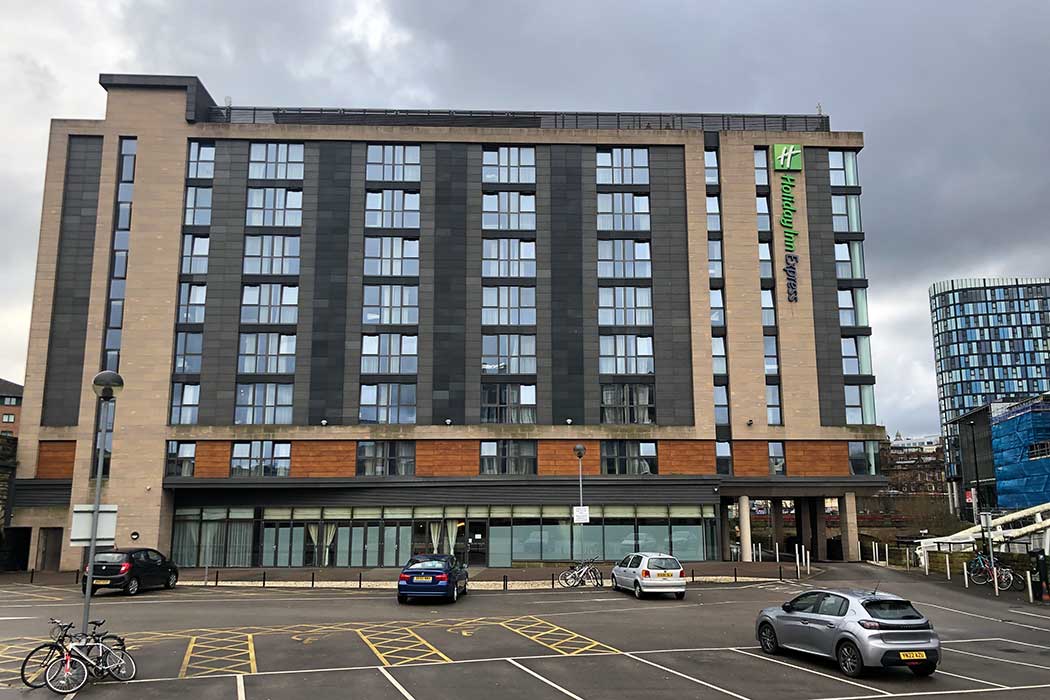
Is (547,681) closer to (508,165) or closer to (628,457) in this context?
(628,457)

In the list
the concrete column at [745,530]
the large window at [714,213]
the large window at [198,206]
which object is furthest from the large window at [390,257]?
the concrete column at [745,530]

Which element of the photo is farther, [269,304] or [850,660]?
[269,304]

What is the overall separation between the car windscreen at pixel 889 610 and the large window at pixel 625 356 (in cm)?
3138

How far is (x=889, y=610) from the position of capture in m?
14.6

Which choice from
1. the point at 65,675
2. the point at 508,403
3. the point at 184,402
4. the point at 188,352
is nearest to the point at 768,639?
the point at 65,675

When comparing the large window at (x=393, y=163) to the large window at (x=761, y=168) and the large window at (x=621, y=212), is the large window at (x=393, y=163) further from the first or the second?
the large window at (x=761, y=168)

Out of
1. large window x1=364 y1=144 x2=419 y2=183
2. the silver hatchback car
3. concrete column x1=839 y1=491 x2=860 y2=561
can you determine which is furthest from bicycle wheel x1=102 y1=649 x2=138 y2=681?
concrete column x1=839 y1=491 x2=860 y2=561

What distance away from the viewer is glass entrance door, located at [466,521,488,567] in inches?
1703

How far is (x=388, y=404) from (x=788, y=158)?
92.5 ft

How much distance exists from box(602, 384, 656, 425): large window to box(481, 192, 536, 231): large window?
35.8 ft

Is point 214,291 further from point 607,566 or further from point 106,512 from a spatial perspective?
point 106,512

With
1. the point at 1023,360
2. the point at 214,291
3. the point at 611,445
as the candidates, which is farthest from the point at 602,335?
the point at 1023,360

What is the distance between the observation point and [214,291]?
4525 centimetres

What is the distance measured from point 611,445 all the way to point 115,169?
108 feet
